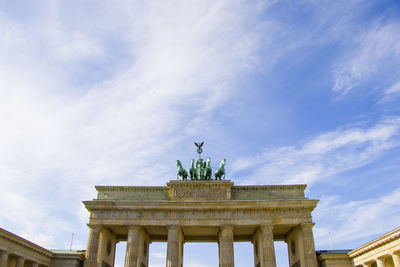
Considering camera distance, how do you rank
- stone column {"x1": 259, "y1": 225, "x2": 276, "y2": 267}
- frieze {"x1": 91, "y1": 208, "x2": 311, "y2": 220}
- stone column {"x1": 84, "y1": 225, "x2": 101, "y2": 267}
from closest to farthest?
1. stone column {"x1": 259, "y1": 225, "x2": 276, "y2": 267}
2. stone column {"x1": 84, "y1": 225, "x2": 101, "y2": 267}
3. frieze {"x1": 91, "y1": 208, "x2": 311, "y2": 220}

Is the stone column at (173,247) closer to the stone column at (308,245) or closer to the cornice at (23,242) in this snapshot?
the cornice at (23,242)

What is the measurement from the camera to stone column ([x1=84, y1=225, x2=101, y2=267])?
33.7m

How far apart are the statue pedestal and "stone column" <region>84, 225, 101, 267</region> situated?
8.28 meters

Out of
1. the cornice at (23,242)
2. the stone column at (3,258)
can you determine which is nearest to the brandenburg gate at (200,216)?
the cornice at (23,242)

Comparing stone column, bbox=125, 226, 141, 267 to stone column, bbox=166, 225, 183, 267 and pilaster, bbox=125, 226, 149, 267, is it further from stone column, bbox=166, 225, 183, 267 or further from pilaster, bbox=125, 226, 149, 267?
stone column, bbox=166, 225, 183, 267

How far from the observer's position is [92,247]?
34.2 metres

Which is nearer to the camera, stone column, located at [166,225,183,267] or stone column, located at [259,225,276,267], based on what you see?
stone column, located at [259,225,276,267]

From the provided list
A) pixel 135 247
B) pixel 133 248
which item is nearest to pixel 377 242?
pixel 135 247

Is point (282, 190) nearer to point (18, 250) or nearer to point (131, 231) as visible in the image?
point (131, 231)

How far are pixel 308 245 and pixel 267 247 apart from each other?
400cm

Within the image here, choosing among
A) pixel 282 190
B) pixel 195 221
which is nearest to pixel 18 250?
pixel 195 221

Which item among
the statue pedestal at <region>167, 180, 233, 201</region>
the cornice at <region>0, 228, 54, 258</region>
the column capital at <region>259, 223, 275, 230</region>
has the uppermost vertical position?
the statue pedestal at <region>167, 180, 233, 201</region>

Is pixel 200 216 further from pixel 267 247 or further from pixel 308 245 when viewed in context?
pixel 308 245

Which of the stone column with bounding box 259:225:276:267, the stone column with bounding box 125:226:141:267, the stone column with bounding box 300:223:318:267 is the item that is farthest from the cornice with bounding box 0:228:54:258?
the stone column with bounding box 300:223:318:267
